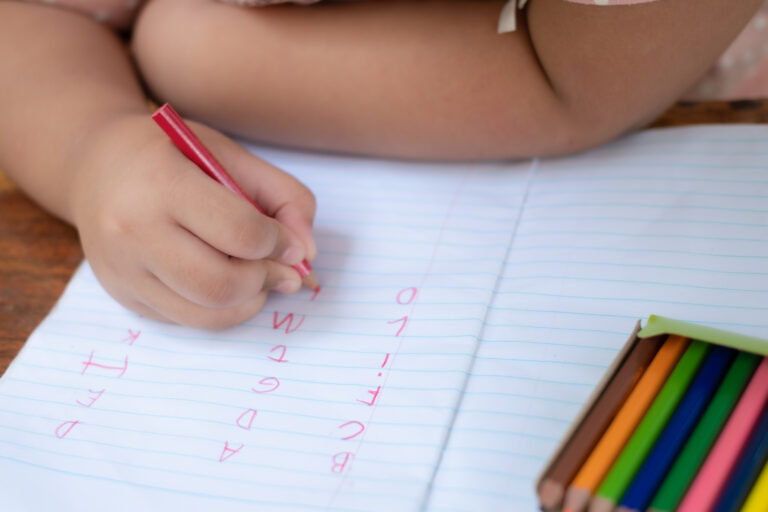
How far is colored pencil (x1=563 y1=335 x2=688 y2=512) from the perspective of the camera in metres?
0.24

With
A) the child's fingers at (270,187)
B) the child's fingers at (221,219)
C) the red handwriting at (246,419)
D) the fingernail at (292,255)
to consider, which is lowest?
the red handwriting at (246,419)

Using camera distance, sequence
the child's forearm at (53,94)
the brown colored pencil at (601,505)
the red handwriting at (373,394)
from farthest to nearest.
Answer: the child's forearm at (53,94) < the red handwriting at (373,394) < the brown colored pencil at (601,505)

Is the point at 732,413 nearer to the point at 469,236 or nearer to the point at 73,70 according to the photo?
the point at 469,236

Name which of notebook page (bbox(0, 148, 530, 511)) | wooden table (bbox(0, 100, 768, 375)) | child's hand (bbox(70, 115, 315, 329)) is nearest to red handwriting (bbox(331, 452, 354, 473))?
notebook page (bbox(0, 148, 530, 511))

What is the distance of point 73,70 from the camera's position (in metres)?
0.49

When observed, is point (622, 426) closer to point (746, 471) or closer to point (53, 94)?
point (746, 471)

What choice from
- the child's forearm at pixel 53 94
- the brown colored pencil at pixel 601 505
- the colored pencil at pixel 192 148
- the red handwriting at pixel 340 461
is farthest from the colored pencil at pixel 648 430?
the child's forearm at pixel 53 94

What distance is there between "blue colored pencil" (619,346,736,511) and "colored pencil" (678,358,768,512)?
10 mm

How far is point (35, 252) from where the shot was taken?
459mm

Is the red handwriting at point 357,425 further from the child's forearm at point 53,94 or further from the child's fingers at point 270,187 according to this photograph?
the child's forearm at point 53,94

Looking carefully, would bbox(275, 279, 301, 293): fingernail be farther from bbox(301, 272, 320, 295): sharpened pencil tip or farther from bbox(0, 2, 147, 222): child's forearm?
bbox(0, 2, 147, 222): child's forearm

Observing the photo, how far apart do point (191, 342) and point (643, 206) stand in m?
0.27

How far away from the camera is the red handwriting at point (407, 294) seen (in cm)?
39

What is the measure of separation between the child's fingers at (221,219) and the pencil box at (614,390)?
7.0 inches
